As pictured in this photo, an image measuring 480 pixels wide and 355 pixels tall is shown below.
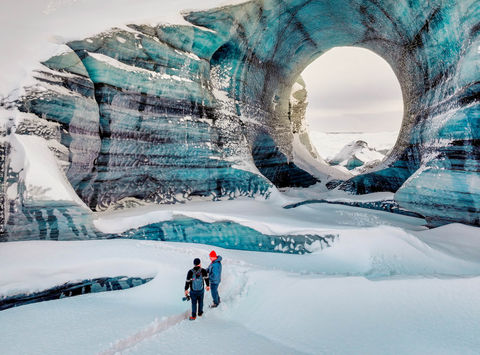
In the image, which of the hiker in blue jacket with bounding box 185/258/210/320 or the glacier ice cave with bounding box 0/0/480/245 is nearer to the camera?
the hiker in blue jacket with bounding box 185/258/210/320

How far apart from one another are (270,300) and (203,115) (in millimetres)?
4308

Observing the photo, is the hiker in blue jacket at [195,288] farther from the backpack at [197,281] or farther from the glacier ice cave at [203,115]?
the glacier ice cave at [203,115]

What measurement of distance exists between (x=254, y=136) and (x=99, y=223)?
4966 mm

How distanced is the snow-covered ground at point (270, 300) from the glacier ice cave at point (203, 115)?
2.03ft

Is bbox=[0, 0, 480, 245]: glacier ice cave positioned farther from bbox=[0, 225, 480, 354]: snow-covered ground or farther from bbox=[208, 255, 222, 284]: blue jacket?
bbox=[208, 255, 222, 284]: blue jacket

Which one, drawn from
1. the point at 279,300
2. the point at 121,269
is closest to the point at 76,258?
the point at 121,269

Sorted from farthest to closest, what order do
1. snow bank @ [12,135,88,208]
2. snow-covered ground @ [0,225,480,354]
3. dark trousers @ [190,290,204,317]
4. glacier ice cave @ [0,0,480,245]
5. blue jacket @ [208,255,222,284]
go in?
glacier ice cave @ [0,0,480,245] < snow bank @ [12,135,88,208] < blue jacket @ [208,255,222,284] < dark trousers @ [190,290,204,317] < snow-covered ground @ [0,225,480,354]

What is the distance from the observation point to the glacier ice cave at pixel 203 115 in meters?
4.63

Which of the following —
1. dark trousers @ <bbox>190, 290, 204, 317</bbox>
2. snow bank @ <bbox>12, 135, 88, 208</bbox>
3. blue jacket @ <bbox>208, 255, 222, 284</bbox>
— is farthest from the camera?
snow bank @ <bbox>12, 135, 88, 208</bbox>

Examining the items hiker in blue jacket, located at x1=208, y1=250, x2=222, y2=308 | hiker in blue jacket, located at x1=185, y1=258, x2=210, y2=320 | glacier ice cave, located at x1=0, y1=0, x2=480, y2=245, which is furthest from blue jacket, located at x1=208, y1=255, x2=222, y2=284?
glacier ice cave, located at x1=0, y1=0, x2=480, y2=245

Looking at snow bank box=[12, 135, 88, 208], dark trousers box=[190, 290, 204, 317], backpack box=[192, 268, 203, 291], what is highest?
snow bank box=[12, 135, 88, 208]

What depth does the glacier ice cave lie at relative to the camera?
15.2 feet

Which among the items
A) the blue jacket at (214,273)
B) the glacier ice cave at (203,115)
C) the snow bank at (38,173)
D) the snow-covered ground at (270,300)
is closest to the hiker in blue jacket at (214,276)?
the blue jacket at (214,273)

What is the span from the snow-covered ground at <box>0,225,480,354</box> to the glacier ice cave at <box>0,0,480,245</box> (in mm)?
619
